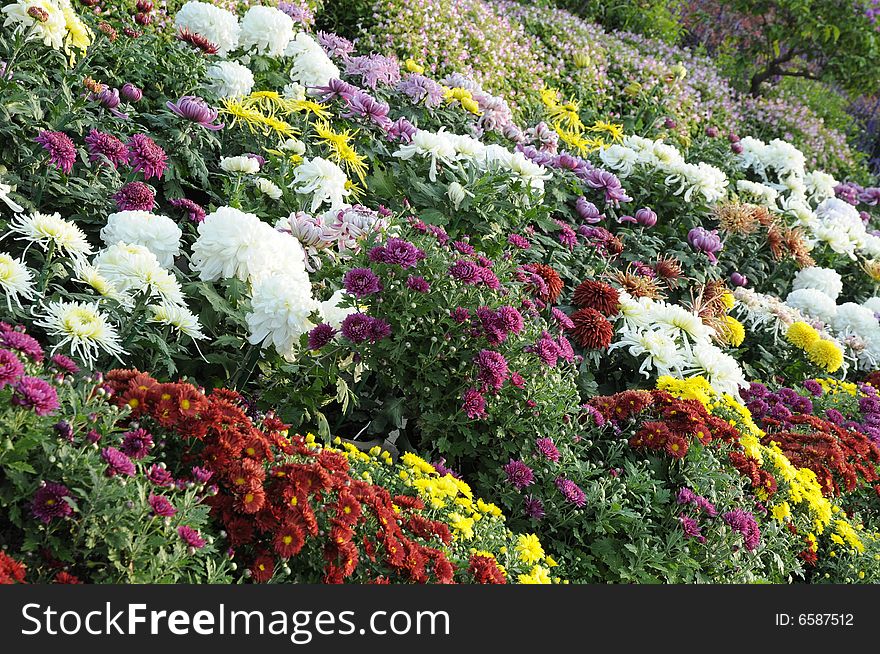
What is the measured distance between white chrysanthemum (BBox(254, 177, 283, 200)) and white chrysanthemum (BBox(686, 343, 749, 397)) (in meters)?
1.75

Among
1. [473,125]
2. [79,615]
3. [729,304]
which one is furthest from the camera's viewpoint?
[473,125]

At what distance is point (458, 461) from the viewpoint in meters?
3.01

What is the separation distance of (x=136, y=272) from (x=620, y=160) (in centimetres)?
338

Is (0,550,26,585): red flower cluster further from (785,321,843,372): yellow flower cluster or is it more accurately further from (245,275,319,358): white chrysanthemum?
(785,321,843,372): yellow flower cluster

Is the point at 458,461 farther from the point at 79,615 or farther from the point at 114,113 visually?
the point at 114,113

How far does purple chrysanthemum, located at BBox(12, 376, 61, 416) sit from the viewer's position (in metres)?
→ 1.70

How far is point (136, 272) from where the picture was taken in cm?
264

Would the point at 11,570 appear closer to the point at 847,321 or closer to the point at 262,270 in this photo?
the point at 262,270

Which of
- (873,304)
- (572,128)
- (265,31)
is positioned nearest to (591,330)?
(265,31)

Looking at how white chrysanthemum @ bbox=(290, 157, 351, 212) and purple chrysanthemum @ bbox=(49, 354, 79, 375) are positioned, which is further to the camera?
white chrysanthemum @ bbox=(290, 157, 351, 212)

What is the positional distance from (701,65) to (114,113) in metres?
7.05

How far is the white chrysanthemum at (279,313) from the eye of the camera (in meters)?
2.78

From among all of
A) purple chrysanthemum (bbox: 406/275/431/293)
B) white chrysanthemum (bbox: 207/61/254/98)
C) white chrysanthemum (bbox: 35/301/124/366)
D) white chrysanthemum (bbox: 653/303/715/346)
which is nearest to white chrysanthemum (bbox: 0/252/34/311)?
white chrysanthemum (bbox: 35/301/124/366)

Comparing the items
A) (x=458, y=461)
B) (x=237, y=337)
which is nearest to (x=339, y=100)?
(x=237, y=337)
